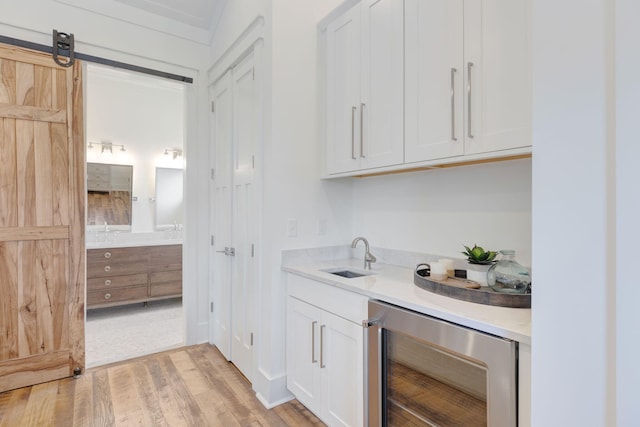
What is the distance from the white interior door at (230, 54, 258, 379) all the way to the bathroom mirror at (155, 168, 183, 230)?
7.81 feet

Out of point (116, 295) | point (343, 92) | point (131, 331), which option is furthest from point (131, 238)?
point (343, 92)

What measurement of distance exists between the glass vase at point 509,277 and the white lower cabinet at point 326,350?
55cm

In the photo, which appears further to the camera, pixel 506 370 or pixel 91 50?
pixel 91 50

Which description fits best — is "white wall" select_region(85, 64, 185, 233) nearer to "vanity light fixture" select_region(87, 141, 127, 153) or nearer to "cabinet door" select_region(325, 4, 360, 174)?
"vanity light fixture" select_region(87, 141, 127, 153)

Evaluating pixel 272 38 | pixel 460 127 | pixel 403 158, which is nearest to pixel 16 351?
pixel 272 38

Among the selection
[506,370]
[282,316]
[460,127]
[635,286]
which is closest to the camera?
[635,286]

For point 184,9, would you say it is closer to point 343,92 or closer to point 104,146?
point 343,92

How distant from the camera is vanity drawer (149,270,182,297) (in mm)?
4012

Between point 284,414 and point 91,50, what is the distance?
9.67 ft

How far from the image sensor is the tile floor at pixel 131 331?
287 centimetres

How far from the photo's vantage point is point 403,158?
1765 millimetres

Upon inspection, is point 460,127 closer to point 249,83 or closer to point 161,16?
point 249,83

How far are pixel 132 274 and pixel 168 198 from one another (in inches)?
45.7

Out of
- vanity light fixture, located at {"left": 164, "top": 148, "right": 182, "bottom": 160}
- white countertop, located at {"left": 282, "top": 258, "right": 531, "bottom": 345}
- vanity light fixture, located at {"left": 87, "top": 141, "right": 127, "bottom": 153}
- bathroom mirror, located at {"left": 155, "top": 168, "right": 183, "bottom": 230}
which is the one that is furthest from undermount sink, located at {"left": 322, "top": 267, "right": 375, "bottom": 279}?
vanity light fixture, located at {"left": 87, "top": 141, "right": 127, "bottom": 153}
